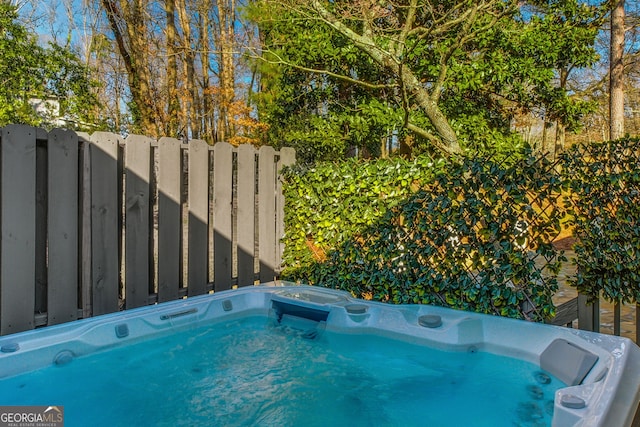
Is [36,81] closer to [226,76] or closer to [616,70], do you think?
[226,76]

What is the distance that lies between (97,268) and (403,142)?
20.6ft

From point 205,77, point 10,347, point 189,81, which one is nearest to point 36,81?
point 189,81

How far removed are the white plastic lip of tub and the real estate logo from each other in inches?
9.8

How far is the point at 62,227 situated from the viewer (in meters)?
3.07

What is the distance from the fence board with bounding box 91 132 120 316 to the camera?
3246mm

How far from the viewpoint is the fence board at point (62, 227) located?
3023mm

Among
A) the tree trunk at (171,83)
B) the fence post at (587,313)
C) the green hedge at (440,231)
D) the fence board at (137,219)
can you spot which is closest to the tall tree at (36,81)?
the tree trunk at (171,83)

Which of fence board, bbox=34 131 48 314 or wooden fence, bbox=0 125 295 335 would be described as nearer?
wooden fence, bbox=0 125 295 335

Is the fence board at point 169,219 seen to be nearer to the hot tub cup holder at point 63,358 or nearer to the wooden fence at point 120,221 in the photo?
the wooden fence at point 120,221

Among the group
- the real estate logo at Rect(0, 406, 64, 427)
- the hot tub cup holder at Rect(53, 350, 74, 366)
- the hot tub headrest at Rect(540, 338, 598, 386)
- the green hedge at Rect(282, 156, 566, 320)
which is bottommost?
the real estate logo at Rect(0, 406, 64, 427)

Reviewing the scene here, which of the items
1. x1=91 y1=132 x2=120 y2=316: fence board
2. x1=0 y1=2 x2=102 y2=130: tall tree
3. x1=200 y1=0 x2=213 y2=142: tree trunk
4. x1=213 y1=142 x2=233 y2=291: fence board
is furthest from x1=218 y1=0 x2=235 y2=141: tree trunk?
x1=91 y1=132 x2=120 y2=316: fence board

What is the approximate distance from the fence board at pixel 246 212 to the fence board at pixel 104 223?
1.22m

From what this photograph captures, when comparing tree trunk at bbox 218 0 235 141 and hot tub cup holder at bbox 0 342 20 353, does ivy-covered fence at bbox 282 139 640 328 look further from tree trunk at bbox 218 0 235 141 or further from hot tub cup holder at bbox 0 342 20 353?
tree trunk at bbox 218 0 235 141

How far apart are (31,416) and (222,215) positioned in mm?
2279
